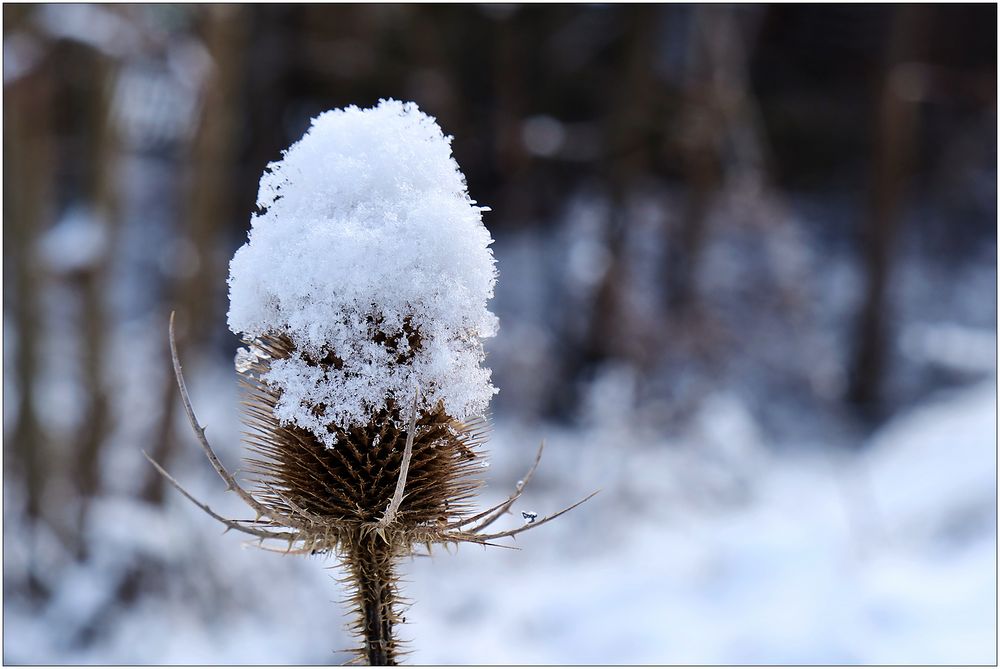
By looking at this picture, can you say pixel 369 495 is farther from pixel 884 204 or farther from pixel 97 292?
pixel 884 204

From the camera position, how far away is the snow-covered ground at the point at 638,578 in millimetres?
3516

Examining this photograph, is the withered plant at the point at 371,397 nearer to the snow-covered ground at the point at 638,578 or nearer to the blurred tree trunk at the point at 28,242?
the snow-covered ground at the point at 638,578

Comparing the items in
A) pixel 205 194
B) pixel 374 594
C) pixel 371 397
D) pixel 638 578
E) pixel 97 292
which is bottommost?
pixel 374 594

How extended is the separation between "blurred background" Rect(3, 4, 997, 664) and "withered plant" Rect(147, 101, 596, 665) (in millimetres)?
108

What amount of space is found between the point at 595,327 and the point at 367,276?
565cm

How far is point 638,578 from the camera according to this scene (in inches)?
166

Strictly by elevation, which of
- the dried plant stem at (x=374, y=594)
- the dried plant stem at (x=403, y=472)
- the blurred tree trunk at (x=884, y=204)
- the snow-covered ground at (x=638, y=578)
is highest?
the blurred tree trunk at (x=884, y=204)

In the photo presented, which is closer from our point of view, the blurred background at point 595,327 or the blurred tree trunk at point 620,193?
the blurred background at point 595,327

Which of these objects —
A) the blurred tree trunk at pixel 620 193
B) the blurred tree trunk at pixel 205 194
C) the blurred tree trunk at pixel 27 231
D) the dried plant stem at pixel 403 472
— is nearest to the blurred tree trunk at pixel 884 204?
the blurred tree trunk at pixel 620 193

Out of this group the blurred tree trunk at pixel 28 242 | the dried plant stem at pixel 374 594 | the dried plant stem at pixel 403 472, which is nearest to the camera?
the dried plant stem at pixel 403 472

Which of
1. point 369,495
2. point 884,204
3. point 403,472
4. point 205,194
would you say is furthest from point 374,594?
point 884,204

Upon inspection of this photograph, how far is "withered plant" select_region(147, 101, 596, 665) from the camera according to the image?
0.83 meters

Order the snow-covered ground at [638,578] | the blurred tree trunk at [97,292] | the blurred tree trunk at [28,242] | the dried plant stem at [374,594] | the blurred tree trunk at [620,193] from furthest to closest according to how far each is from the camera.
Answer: the blurred tree trunk at [620,193], the blurred tree trunk at [97,292], the blurred tree trunk at [28,242], the snow-covered ground at [638,578], the dried plant stem at [374,594]

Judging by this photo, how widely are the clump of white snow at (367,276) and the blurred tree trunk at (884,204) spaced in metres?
6.37
